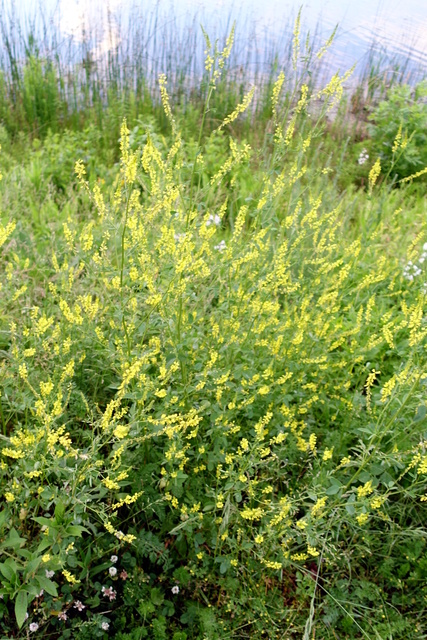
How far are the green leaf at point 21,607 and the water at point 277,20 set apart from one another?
20.1 feet

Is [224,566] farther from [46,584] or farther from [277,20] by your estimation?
[277,20]

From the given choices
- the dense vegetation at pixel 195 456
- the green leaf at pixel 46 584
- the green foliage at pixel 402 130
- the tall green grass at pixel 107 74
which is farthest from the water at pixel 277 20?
the green leaf at pixel 46 584

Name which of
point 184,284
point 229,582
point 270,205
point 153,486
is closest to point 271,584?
point 229,582

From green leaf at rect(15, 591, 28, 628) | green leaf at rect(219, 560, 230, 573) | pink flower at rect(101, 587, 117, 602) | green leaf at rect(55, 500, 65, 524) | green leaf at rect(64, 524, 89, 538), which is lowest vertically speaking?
pink flower at rect(101, 587, 117, 602)

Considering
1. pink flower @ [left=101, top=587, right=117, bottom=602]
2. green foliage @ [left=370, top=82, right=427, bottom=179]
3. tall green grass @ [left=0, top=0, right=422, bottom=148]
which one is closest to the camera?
pink flower @ [left=101, top=587, right=117, bottom=602]

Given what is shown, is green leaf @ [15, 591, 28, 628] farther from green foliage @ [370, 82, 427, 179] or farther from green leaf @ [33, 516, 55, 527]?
green foliage @ [370, 82, 427, 179]

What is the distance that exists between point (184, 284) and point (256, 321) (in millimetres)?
544

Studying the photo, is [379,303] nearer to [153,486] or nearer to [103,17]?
[153,486]

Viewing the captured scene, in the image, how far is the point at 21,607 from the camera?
1.50 m

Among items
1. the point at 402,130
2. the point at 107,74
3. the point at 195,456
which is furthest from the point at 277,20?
the point at 195,456

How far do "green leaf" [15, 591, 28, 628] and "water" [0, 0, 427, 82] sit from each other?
20.1ft

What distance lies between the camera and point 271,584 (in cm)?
215

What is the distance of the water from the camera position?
22.8 ft

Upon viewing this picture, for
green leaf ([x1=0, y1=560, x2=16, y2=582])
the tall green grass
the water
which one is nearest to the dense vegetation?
green leaf ([x1=0, y1=560, x2=16, y2=582])
